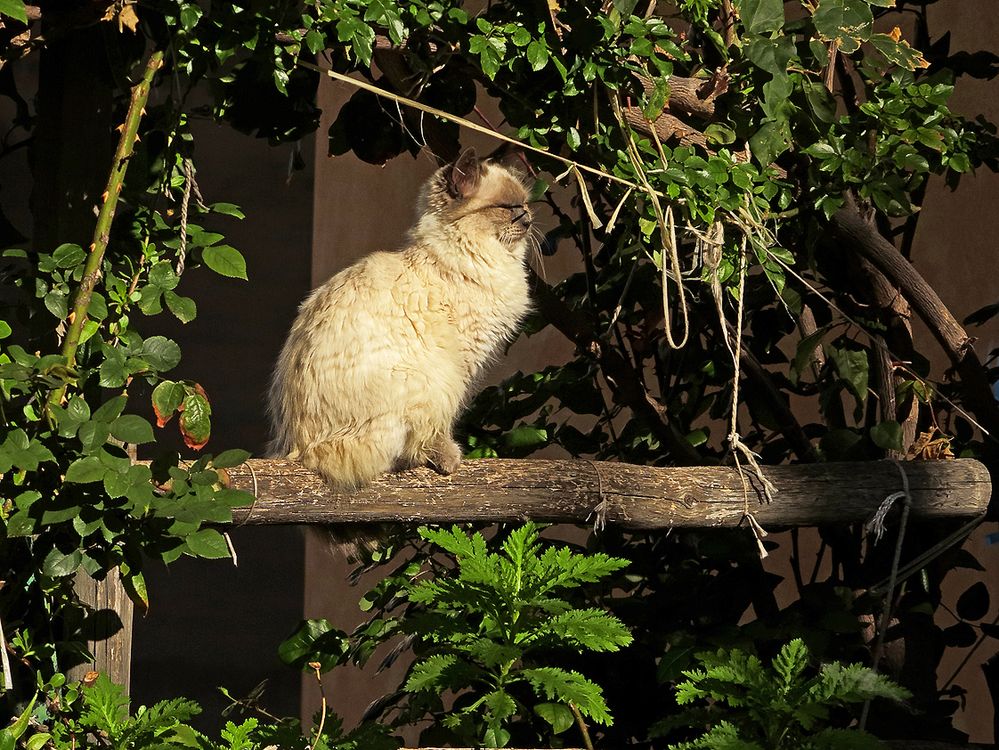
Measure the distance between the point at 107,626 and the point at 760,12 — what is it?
1952mm

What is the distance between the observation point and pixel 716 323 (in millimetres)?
3832

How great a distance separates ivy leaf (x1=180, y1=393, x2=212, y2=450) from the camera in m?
2.54

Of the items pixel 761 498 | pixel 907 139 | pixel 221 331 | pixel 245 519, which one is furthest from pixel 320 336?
pixel 221 331

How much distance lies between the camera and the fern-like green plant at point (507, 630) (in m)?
2.31

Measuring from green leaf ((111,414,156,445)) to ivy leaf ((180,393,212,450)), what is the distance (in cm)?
25

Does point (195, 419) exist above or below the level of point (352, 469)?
above

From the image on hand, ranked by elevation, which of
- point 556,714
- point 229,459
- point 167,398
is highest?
point 167,398

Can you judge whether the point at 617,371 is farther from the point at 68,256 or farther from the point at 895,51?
the point at 68,256

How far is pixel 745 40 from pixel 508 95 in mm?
569

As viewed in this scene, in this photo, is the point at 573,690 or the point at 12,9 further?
the point at 573,690

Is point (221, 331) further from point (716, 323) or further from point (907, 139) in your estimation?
point (907, 139)

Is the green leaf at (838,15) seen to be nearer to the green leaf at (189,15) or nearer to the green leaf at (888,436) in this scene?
the green leaf at (888,436)

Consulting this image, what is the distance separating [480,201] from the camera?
3430 millimetres

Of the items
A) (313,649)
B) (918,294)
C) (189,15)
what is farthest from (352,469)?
(918,294)
